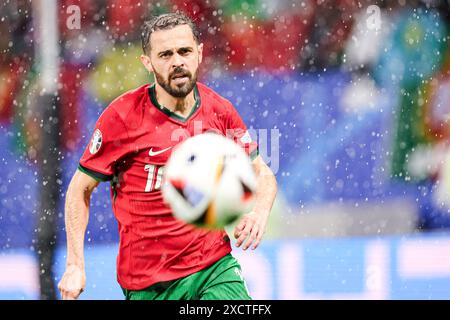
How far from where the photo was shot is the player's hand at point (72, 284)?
2.11 m

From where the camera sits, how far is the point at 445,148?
319cm

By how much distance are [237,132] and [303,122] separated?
74 centimetres

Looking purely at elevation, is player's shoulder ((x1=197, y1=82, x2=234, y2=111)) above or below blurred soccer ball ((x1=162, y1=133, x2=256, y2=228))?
above

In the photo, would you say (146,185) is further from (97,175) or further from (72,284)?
(72,284)

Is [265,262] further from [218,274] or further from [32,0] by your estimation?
[32,0]

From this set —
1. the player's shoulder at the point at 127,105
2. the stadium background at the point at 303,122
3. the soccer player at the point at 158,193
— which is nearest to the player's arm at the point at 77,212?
the soccer player at the point at 158,193

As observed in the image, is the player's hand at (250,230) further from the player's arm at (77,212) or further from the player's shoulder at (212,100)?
the player's arm at (77,212)

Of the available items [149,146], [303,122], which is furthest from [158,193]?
[303,122]

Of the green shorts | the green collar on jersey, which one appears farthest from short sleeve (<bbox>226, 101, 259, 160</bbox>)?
the green shorts

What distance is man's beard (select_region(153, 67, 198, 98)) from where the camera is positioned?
2.28 meters

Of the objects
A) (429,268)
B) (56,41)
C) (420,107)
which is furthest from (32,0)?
(429,268)

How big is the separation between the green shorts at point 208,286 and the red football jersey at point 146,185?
0.08 ft

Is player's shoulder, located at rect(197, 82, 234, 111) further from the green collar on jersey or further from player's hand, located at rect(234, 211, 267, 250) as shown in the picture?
player's hand, located at rect(234, 211, 267, 250)
